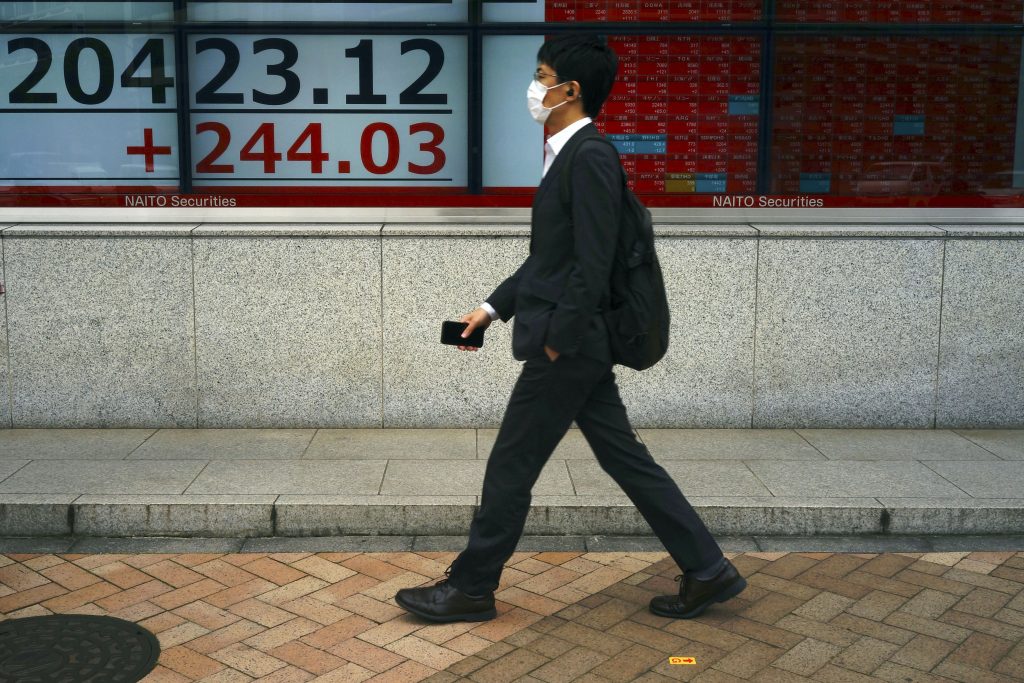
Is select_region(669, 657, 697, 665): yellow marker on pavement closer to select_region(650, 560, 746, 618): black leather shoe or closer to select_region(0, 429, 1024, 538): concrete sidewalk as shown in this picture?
select_region(650, 560, 746, 618): black leather shoe

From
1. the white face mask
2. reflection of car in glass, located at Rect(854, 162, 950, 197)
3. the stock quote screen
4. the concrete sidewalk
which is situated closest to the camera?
the white face mask

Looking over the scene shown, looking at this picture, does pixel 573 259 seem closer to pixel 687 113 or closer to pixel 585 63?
pixel 585 63

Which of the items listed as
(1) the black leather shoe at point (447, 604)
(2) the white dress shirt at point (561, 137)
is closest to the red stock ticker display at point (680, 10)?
(2) the white dress shirt at point (561, 137)

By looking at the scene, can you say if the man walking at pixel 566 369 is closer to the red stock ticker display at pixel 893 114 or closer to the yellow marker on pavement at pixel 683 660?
the yellow marker on pavement at pixel 683 660

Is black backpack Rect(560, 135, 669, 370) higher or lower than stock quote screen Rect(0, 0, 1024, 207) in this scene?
lower

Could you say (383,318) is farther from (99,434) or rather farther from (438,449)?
(99,434)

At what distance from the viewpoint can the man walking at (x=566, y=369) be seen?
156 inches

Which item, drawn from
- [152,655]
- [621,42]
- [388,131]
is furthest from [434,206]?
[152,655]

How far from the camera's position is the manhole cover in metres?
3.90

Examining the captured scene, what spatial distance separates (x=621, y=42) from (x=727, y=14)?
2.06ft

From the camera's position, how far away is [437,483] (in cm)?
565

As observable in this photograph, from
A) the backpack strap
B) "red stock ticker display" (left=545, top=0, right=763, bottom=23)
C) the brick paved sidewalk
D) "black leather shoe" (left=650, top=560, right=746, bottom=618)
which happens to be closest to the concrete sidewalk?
the brick paved sidewalk

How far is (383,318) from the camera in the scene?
21.8ft

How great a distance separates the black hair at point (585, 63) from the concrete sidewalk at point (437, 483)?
1985 mm
